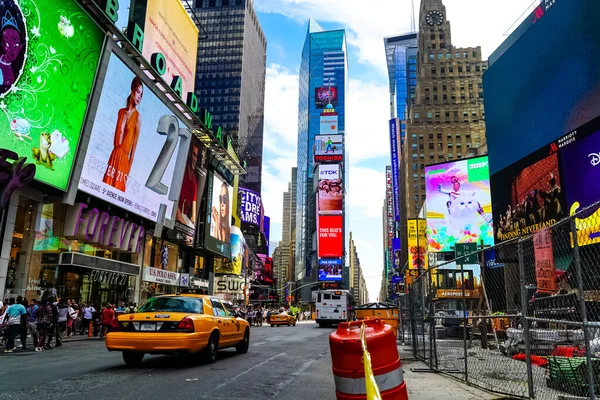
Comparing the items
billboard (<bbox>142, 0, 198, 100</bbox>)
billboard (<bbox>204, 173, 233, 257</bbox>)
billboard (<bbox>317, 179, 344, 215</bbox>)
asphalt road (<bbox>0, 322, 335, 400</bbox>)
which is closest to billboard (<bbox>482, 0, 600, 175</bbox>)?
asphalt road (<bbox>0, 322, 335, 400</bbox>)

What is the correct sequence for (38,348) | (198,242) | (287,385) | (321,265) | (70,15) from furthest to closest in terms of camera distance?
(321,265) → (198,242) → (70,15) → (38,348) → (287,385)

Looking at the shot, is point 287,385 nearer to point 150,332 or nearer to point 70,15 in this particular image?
point 150,332

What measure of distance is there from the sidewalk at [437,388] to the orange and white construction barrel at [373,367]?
3337mm

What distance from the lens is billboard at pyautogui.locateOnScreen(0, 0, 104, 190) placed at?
18891 millimetres

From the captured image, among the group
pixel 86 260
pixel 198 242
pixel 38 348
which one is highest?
pixel 198 242

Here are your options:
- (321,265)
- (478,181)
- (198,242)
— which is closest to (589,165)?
(198,242)

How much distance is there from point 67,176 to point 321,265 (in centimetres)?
11877

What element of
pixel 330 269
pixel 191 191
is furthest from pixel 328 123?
pixel 191 191

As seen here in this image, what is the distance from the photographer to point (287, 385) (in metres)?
7.96

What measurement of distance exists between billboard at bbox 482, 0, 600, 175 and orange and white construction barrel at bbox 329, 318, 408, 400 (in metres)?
25.8

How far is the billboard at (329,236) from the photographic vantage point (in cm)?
13975

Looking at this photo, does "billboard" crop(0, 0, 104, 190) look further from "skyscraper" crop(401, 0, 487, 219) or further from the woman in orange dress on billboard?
"skyscraper" crop(401, 0, 487, 219)

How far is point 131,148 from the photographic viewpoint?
29.5 meters

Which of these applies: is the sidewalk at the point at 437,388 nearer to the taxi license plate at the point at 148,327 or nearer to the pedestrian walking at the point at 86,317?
the taxi license plate at the point at 148,327
